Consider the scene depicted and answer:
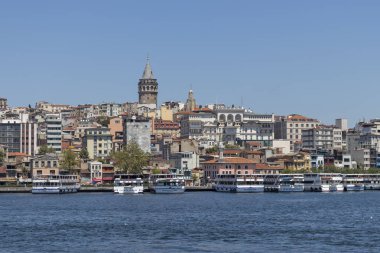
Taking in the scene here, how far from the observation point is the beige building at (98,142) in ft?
563

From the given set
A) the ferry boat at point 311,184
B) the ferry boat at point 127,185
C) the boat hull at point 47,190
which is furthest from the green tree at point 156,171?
the ferry boat at point 311,184

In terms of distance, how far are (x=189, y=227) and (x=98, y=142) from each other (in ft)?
353

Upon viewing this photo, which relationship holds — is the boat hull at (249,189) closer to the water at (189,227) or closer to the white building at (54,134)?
the water at (189,227)

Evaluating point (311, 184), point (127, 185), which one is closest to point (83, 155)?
point (127, 185)

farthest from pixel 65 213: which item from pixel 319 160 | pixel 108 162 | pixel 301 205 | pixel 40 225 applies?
pixel 319 160

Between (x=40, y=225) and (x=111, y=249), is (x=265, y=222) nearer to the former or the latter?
(x=40, y=225)

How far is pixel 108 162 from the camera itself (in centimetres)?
14975

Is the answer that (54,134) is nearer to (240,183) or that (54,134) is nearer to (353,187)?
(240,183)

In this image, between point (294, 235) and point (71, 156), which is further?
point (71, 156)

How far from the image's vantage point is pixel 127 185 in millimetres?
125875

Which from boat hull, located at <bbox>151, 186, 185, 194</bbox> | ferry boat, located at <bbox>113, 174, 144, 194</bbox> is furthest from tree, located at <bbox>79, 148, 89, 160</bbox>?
boat hull, located at <bbox>151, 186, 185, 194</bbox>

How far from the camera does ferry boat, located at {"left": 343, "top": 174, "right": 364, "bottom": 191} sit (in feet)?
463

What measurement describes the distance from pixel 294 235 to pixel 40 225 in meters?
18.1

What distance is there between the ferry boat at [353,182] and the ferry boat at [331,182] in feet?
4.88
